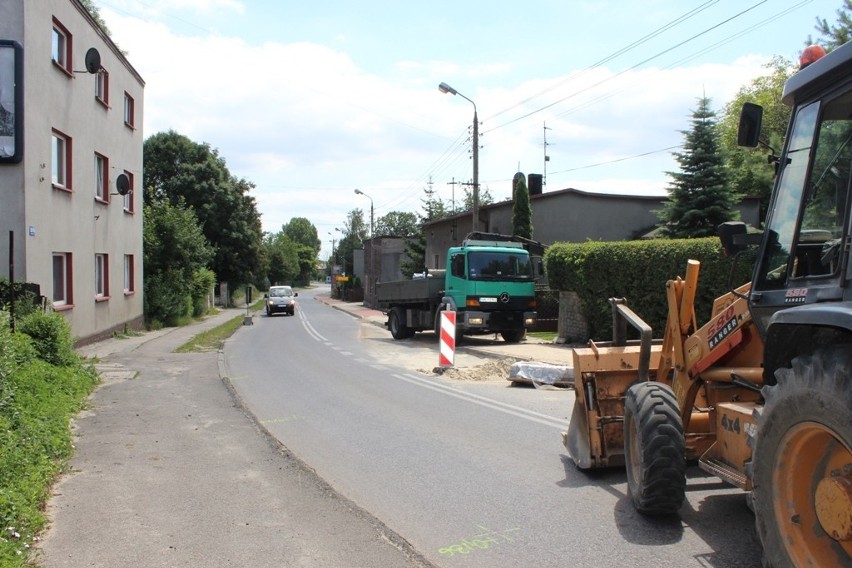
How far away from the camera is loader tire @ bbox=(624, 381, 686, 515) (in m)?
4.63

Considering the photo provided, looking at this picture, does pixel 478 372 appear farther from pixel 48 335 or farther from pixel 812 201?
pixel 812 201

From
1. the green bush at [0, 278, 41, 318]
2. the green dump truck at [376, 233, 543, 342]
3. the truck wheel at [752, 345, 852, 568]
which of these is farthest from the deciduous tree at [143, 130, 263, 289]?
the truck wheel at [752, 345, 852, 568]

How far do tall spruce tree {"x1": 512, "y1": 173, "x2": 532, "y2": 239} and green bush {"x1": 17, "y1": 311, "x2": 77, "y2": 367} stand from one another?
20149mm

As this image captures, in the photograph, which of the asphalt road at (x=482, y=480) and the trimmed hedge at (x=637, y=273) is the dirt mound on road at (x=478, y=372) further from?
the trimmed hedge at (x=637, y=273)

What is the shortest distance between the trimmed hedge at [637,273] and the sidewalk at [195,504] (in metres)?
10.3

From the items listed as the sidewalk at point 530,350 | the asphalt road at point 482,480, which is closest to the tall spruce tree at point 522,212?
the sidewalk at point 530,350

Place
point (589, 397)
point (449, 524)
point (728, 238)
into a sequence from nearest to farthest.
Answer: point (728, 238) < point (449, 524) < point (589, 397)

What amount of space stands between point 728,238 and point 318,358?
1423 centimetres

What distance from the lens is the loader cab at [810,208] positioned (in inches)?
136

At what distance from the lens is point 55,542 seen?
15.0ft

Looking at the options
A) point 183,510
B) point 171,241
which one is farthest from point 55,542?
point 171,241

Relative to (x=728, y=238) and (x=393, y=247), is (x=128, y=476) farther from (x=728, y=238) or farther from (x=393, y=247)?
(x=393, y=247)

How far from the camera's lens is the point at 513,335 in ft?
67.3

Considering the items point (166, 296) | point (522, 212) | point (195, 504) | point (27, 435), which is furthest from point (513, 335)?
point (195, 504)
